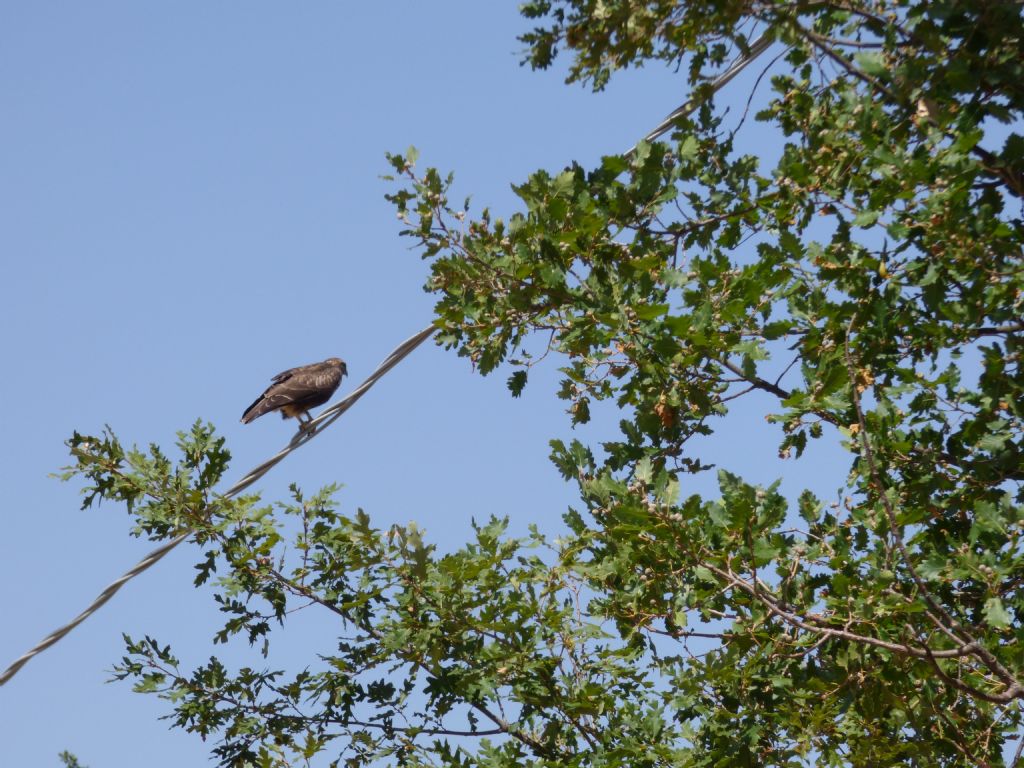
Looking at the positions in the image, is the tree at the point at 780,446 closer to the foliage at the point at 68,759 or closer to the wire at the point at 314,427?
the wire at the point at 314,427

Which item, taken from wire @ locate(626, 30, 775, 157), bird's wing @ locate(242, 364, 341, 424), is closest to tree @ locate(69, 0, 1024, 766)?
wire @ locate(626, 30, 775, 157)

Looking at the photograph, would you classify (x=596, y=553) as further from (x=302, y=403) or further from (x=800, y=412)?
(x=302, y=403)

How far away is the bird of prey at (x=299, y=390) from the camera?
12084 mm

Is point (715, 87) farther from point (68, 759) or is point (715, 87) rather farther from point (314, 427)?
point (68, 759)

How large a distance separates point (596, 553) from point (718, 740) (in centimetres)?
117

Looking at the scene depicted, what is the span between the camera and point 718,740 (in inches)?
247

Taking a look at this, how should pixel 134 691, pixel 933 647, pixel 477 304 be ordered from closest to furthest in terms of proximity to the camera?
pixel 933 647 → pixel 477 304 → pixel 134 691

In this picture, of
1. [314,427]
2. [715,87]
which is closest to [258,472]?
[314,427]

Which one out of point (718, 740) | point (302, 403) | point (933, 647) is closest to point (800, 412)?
point (933, 647)

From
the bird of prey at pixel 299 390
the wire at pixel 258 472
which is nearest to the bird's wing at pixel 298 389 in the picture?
the bird of prey at pixel 299 390

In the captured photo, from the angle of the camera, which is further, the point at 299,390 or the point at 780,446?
the point at 299,390

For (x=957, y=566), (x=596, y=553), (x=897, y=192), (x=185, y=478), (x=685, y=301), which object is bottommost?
(x=185, y=478)

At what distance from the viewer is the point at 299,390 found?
41.5 feet

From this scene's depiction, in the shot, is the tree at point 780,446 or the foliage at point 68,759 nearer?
the tree at point 780,446
